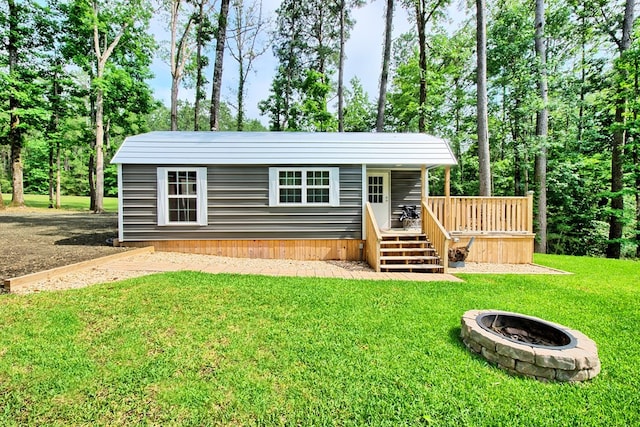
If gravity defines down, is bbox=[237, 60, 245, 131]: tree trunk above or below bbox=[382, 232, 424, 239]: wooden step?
above

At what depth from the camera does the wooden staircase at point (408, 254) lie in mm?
6646

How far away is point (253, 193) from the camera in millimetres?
7852

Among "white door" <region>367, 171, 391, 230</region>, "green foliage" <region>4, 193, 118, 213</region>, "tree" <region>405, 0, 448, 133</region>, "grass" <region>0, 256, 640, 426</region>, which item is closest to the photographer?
"grass" <region>0, 256, 640, 426</region>

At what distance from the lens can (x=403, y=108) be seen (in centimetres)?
1747

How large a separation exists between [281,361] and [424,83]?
1492 cm

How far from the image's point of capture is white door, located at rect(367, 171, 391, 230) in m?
9.14

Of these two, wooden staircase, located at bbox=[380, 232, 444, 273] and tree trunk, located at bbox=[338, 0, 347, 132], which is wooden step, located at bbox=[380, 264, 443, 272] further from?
tree trunk, located at bbox=[338, 0, 347, 132]

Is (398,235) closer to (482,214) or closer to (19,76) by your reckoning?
(482,214)

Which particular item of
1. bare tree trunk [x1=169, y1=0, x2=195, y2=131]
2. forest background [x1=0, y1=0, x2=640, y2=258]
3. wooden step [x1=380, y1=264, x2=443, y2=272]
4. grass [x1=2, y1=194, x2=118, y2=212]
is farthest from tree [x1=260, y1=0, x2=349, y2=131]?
Answer: grass [x1=2, y1=194, x2=118, y2=212]

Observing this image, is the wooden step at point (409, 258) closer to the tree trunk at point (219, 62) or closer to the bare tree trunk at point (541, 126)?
the bare tree trunk at point (541, 126)

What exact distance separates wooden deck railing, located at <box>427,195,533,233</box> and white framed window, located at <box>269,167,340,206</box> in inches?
105

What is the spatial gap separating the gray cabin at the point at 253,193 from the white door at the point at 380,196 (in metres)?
1.15

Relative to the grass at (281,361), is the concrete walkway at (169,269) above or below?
above

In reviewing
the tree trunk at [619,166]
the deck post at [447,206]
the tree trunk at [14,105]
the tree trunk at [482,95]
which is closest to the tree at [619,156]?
the tree trunk at [619,166]
